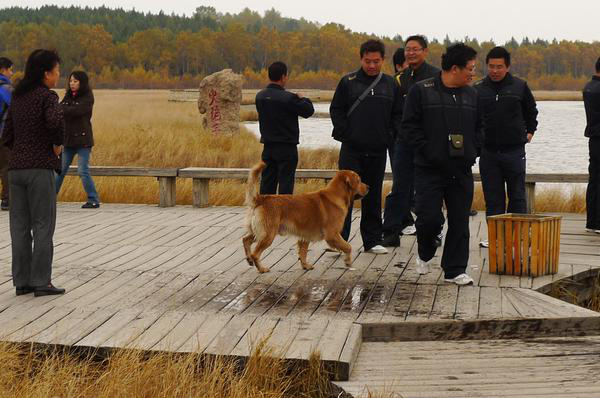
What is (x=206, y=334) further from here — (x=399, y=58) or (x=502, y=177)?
(x=399, y=58)

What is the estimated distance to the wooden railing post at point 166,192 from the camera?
12.0 meters

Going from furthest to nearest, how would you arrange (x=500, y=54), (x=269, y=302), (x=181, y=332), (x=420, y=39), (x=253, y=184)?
(x=420, y=39)
(x=500, y=54)
(x=253, y=184)
(x=269, y=302)
(x=181, y=332)

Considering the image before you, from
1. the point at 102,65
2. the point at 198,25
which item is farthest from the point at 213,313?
the point at 198,25

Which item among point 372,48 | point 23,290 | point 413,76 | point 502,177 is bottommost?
point 23,290

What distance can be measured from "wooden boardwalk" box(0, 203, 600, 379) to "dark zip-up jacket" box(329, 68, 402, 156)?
1.00m

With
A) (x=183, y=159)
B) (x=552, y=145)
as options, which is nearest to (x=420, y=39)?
(x=183, y=159)

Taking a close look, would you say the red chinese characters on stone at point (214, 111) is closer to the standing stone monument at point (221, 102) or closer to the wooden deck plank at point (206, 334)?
the standing stone monument at point (221, 102)

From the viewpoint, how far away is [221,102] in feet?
91.3

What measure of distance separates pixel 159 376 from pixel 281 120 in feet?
15.1

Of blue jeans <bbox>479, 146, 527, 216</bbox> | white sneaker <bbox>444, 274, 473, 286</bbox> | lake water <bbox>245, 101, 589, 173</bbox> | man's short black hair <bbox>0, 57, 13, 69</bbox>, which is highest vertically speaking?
man's short black hair <bbox>0, 57, 13, 69</bbox>

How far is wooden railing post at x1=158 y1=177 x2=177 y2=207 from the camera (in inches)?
473

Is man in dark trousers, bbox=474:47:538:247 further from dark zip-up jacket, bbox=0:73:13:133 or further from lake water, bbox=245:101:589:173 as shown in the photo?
lake water, bbox=245:101:589:173

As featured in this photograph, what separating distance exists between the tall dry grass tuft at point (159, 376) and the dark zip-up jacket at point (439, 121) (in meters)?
2.44

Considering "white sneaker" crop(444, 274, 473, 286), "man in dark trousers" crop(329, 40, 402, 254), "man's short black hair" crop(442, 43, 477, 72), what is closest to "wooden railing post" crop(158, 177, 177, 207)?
"man in dark trousers" crop(329, 40, 402, 254)
